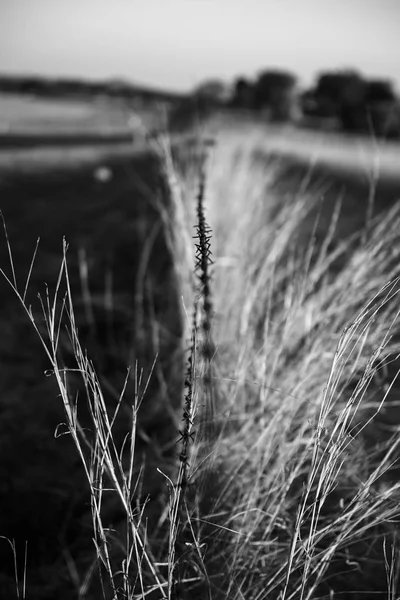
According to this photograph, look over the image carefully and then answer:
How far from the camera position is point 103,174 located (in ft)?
11.2

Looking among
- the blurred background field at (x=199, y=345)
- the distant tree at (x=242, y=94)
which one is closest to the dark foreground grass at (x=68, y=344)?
the blurred background field at (x=199, y=345)

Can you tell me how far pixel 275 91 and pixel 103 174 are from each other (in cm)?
236

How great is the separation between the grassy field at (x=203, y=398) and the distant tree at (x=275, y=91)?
2197mm

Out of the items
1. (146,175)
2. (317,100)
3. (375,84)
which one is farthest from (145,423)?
(317,100)

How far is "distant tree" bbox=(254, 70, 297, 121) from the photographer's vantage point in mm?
5023

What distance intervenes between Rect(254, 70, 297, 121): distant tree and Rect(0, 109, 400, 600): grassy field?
7.21ft

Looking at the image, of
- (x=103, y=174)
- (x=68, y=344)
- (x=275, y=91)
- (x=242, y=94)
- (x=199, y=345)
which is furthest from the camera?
(x=275, y=91)

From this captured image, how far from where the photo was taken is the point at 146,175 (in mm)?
3594

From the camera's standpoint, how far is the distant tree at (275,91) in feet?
16.5

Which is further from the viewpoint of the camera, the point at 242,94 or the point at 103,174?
the point at 242,94

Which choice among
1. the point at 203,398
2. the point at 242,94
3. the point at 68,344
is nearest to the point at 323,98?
the point at 242,94

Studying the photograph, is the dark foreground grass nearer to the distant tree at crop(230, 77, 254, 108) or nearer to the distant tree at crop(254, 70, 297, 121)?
the distant tree at crop(230, 77, 254, 108)

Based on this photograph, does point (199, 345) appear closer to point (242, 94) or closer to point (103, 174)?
point (103, 174)

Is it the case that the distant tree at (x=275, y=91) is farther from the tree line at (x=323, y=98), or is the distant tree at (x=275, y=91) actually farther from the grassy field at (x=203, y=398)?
the grassy field at (x=203, y=398)
